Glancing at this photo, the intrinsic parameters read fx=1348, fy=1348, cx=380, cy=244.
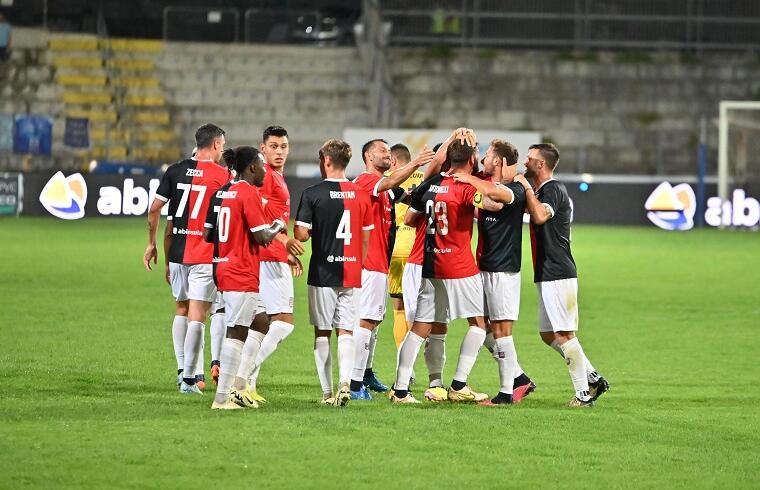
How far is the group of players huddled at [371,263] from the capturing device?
933cm

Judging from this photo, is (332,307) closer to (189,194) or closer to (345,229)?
(345,229)

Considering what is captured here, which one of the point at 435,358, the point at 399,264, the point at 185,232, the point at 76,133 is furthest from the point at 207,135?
the point at 76,133

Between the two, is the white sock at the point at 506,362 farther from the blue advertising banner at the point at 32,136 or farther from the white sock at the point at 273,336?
the blue advertising banner at the point at 32,136

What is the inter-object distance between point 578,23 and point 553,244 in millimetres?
29914

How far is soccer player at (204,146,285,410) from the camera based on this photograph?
923 centimetres

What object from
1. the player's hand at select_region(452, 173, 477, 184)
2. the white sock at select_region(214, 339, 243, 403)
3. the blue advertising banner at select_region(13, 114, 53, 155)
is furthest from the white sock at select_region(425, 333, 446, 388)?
the blue advertising banner at select_region(13, 114, 53, 155)

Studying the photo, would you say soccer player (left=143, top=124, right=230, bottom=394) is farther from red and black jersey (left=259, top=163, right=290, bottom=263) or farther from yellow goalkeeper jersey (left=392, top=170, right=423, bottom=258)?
yellow goalkeeper jersey (left=392, top=170, right=423, bottom=258)

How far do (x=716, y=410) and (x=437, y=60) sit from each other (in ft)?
98.4

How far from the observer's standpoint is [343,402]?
955cm

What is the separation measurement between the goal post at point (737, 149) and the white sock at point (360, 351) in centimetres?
2328

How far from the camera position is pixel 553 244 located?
396 inches

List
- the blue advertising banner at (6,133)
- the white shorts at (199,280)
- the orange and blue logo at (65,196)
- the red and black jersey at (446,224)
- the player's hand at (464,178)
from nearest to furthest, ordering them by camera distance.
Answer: the player's hand at (464,178), the red and black jersey at (446,224), the white shorts at (199,280), the orange and blue logo at (65,196), the blue advertising banner at (6,133)

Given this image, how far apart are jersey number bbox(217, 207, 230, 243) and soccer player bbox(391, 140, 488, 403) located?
1.40 m

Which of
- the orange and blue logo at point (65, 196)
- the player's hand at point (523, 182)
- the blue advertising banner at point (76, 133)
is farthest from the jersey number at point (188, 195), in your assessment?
the blue advertising banner at point (76, 133)
